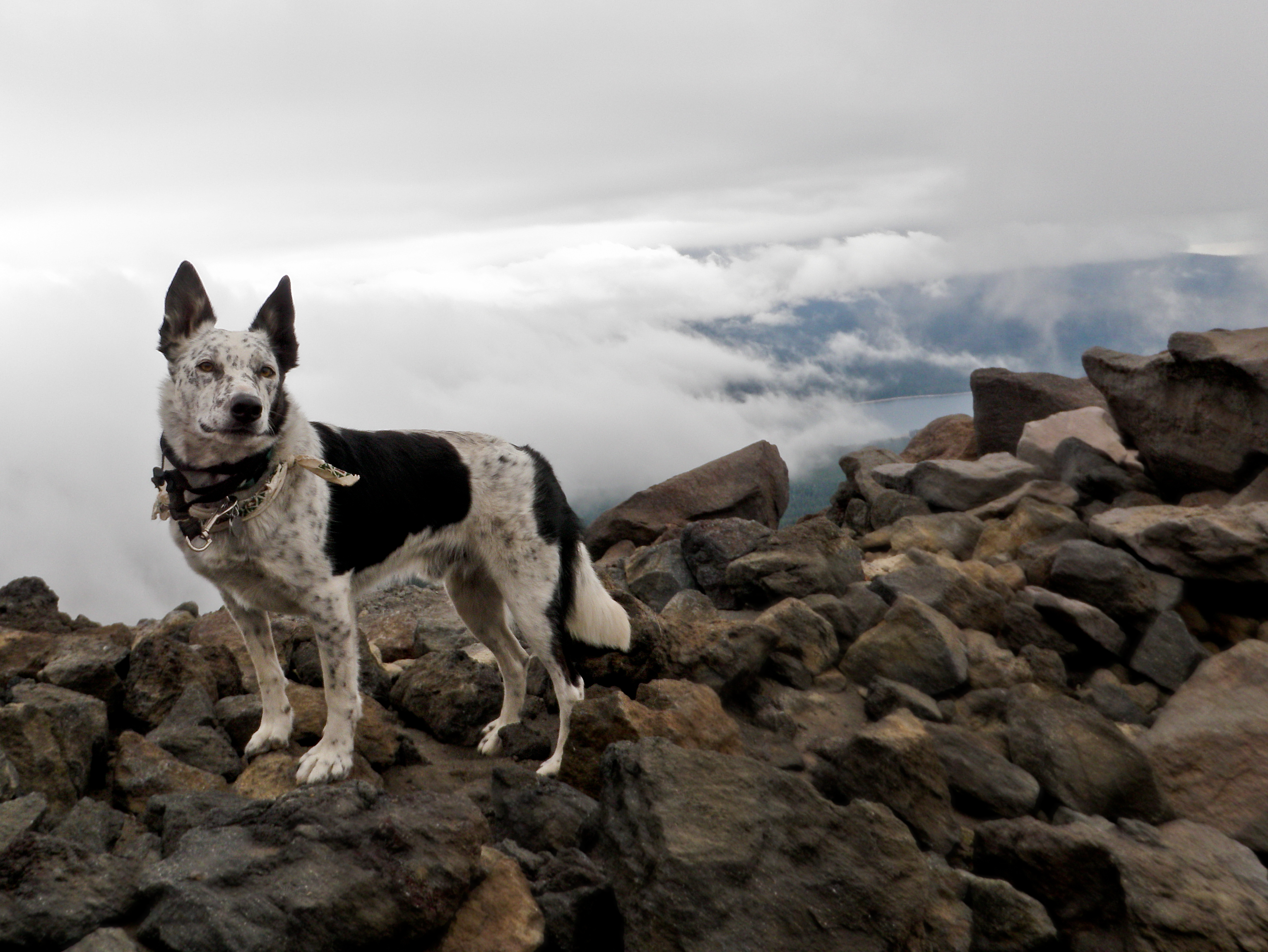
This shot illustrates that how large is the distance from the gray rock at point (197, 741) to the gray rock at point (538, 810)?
5.30 ft

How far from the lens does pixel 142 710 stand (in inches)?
210

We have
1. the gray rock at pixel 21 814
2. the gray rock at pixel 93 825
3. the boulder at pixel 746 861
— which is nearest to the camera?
the boulder at pixel 746 861

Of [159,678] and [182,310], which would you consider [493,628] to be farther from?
[182,310]

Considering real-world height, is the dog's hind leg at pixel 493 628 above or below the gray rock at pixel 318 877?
below

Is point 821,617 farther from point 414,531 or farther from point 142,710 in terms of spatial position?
point 142,710

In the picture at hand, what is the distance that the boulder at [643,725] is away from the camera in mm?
4695

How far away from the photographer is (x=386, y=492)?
5273 mm

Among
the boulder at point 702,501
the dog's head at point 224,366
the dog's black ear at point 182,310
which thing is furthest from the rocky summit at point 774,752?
the boulder at point 702,501

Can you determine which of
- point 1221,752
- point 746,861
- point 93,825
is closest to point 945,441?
point 1221,752

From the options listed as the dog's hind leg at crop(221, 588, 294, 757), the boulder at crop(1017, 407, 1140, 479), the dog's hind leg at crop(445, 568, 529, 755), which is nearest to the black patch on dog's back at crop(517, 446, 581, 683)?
the dog's hind leg at crop(445, 568, 529, 755)

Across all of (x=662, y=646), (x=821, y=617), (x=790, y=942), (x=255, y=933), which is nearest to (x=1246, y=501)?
(x=821, y=617)

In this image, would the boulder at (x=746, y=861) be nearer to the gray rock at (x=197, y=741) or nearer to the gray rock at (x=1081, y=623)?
the gray rock at (x=197, y=741)

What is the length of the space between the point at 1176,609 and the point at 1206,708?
2.15 meters

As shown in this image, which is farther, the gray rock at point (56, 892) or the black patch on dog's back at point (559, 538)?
the black patch on dog's back at point (559, 538)
